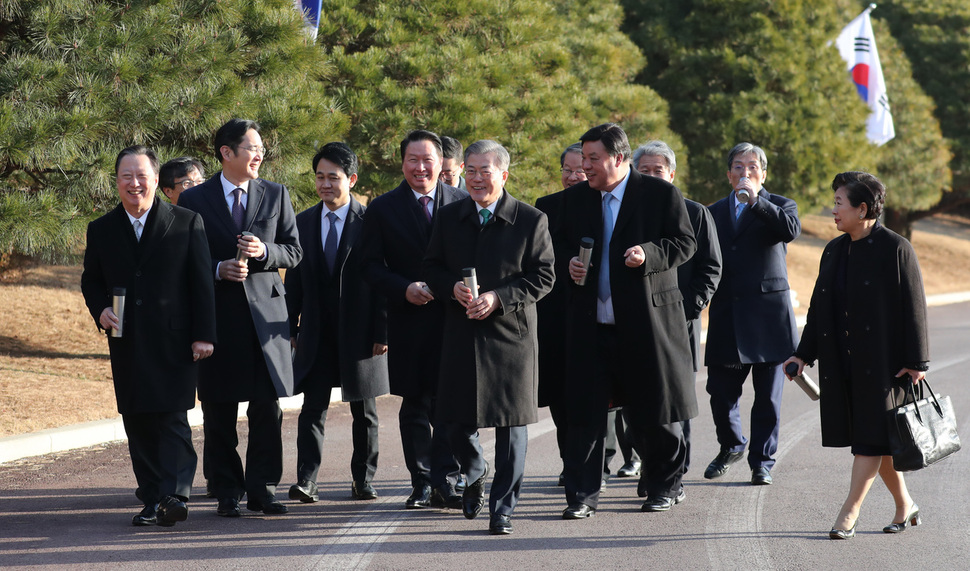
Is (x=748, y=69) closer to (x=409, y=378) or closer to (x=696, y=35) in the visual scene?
(x=696, y=35)

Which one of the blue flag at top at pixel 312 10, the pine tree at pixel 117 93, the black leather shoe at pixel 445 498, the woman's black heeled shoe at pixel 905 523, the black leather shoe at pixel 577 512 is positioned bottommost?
the woman's black heeled shoe at pixel 905 523

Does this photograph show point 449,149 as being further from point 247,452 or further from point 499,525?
point 499,525

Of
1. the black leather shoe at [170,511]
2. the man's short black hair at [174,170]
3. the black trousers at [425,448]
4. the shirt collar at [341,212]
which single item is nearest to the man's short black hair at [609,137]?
the shirt collar at [341,212]

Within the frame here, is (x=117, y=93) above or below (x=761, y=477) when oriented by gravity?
above

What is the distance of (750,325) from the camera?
7.17 m

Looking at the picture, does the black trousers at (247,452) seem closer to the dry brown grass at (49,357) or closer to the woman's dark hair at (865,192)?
the dry brown grass at (49,357)

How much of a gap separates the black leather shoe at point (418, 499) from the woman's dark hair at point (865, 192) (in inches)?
111

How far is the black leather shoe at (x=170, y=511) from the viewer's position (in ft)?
18.8

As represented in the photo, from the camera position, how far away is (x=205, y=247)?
5938 mm

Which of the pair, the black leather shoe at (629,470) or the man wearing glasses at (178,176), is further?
the man wearing glasses at (178,176)

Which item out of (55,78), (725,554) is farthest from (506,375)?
(55,78)

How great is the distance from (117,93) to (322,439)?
13.4 feet

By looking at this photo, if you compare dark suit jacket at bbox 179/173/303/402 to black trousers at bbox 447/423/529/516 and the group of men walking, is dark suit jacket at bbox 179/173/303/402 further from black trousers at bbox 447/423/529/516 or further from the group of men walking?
black trousers at bbox 447/423/529/516

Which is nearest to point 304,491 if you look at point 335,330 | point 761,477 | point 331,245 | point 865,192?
point 335,330
